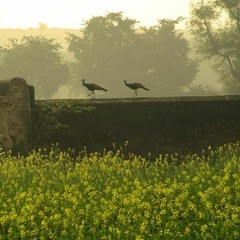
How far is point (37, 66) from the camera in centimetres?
6353

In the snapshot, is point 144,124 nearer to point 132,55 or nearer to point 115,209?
point 115,209

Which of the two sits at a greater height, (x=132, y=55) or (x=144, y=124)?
(x=132, y=55)

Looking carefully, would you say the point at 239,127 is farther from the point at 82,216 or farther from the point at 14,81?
the point at 82,216

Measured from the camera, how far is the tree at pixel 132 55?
189 ft

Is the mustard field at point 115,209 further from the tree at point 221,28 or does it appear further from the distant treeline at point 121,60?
the distant treeline at point 121,60

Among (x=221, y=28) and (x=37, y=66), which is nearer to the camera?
(x=221, y=28)

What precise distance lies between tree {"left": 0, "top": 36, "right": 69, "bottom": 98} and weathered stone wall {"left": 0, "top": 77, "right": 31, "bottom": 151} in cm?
4997

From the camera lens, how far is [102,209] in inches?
308

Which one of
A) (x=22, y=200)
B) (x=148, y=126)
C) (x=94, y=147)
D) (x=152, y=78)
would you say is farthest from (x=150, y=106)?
(x=152, y=78)

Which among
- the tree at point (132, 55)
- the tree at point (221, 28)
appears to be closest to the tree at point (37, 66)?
the tree at point (132, 55)

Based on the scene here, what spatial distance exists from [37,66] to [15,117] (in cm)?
5042

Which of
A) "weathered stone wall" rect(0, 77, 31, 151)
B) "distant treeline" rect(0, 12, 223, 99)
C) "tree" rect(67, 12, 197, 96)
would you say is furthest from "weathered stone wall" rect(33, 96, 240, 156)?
"tree" rect(67, 12, 197, 96)

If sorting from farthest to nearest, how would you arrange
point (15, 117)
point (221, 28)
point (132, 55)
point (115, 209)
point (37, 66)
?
point (37, 66) → point (132, 55) → point (221, 28) → point (15, 117) → point (115, 209)

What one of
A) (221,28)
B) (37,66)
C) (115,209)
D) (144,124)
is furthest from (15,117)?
(37,66)
